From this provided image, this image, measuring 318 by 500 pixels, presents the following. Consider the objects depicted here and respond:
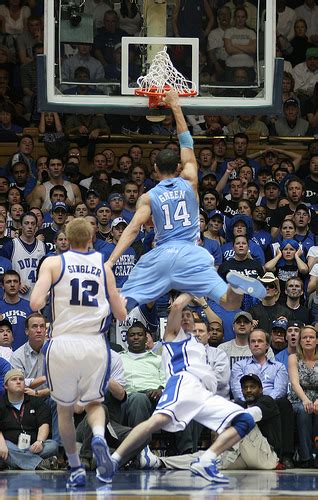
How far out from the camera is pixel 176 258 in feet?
43.9

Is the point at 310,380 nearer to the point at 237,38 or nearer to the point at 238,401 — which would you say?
the point at 238,401

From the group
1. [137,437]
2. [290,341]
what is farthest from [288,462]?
[137,437]

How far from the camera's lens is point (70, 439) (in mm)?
12016

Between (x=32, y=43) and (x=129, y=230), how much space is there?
39.0 feet

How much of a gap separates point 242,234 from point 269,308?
158cm

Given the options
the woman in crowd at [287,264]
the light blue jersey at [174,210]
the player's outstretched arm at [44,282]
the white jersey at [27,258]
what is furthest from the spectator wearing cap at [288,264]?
the player's outstretched arm at [44,282]

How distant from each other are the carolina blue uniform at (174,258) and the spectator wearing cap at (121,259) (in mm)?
5030

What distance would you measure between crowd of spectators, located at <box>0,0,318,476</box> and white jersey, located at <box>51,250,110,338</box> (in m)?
1.80

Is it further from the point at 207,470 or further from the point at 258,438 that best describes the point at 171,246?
the point at 258,438

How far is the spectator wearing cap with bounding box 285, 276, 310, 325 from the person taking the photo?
18.1 meters

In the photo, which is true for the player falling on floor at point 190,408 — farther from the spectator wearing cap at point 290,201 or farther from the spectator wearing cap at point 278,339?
the spectator wearing cap at point 290,201

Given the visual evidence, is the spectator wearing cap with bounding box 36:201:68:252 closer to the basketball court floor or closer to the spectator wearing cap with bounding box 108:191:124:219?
the spectator wearing cap with bounding box 108:191:124:219

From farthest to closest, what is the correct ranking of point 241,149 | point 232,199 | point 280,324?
point 241,149 < point 232,199 < point 280,324

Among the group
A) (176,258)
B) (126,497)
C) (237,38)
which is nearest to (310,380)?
(176,258)
